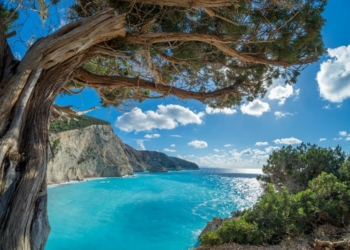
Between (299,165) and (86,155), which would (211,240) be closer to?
(299,165)

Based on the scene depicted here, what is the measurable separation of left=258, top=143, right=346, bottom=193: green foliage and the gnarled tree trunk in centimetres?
801

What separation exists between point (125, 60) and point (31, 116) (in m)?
1.62

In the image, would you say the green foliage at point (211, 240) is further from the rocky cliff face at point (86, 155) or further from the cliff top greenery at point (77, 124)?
the cliff top greenery at point (77, 124)

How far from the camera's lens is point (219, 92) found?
390 cm

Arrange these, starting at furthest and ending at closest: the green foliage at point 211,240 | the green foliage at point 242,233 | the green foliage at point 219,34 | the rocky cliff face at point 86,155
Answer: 1. the rocky cliff face at point 86,155
2. the green foliage at point 211,240
3. the green foliage at point 242,233
4. the green foliage at point 219,34

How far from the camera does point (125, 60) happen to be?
329 cm

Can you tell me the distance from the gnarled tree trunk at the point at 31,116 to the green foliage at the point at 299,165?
8.01 meters

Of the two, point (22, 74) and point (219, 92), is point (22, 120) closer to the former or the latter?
point (22, 74)

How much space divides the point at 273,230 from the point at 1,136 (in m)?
4.83

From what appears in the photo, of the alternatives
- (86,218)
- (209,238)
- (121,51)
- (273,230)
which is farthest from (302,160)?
(86,218)

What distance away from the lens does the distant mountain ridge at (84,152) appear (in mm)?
37906

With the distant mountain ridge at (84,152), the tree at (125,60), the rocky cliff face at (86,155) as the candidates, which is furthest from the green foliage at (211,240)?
the rocky cliff face at (86,155)

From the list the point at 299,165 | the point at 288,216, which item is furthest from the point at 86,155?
the point at 288,216

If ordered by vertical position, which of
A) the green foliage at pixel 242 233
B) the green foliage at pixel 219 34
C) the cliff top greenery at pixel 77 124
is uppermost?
the cliff top greenery at pixel 77 124
